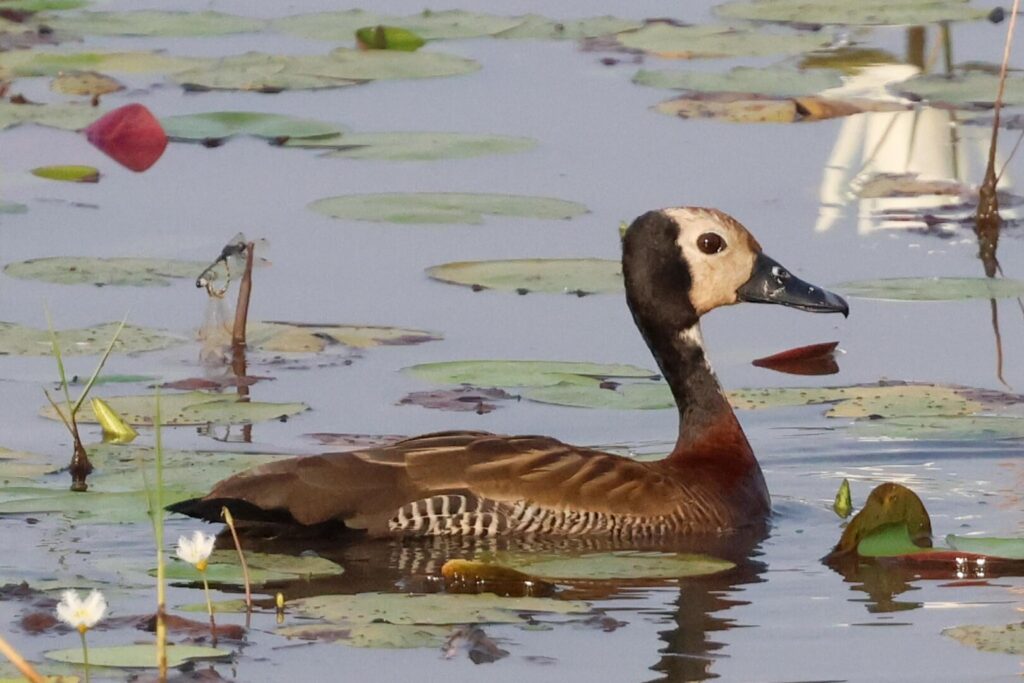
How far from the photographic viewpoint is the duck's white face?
9617 millimetres

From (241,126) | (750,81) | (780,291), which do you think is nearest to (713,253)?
(780,291)

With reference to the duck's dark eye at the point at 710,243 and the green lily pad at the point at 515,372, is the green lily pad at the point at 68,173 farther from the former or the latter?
the duck's dark eye at the point at 710,243

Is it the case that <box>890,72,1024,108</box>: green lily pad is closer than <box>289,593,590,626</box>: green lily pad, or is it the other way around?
<box>289,593,590,626</box>: green lily pad

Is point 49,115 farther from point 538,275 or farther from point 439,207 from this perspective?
point 538,275

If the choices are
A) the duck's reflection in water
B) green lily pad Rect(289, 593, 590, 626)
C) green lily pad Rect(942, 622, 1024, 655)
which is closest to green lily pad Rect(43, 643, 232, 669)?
green lily pad Rect(289, 593, 590, 626)

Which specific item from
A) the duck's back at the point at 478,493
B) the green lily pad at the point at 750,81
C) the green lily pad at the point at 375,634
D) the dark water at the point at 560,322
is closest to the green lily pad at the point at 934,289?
the dark water at the point at 560,322

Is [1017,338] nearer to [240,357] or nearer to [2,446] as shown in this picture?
[240,357]

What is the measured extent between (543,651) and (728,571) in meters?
1.37

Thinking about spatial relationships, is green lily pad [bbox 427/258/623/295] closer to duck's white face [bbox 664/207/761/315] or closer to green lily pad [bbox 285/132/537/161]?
duck's white face [bbox 664/207/761/315]

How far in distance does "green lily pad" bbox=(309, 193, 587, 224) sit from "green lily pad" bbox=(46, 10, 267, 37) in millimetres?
4382

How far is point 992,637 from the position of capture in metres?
7.38

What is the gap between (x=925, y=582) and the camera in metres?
8.27

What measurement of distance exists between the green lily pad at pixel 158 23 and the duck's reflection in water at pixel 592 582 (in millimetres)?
8545

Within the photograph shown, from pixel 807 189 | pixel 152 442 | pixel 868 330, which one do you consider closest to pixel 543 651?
pixel 152 442
